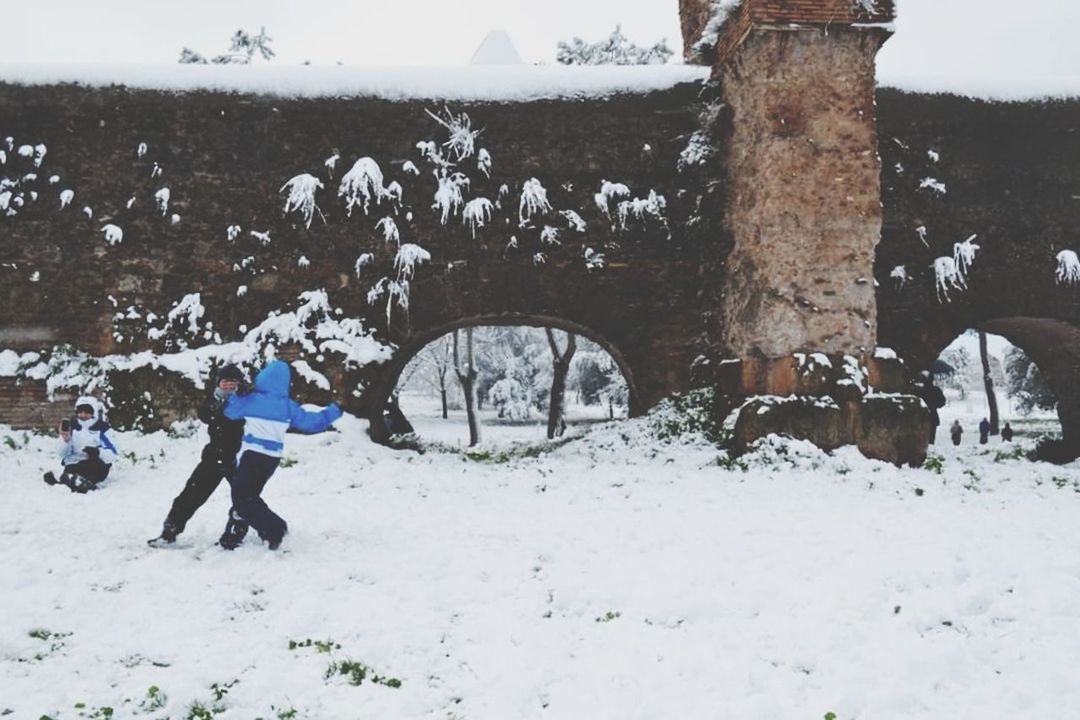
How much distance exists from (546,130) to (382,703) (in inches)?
334

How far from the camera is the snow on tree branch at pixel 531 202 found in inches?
405

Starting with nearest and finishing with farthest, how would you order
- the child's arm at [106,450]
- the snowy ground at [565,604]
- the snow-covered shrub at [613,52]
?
the snowy ground at [565,604] < the child's arm at [106,450] < the snow-covered shrub at [613,52]

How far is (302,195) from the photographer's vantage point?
1005cm

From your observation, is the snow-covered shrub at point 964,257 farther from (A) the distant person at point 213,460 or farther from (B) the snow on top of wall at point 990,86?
(A) the distant person at point 213,460

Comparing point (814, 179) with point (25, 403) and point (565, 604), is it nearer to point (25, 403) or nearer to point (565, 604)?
point (565, 604)

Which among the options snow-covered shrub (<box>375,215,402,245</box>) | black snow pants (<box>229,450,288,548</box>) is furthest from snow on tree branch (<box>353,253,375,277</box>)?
black snow pants (<box>229,450,288,548</box>)

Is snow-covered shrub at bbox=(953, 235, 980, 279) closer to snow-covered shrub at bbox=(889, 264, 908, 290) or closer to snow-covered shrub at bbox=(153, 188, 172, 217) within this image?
snow-covered shrub at bbox=(889, 264, 908, 290)

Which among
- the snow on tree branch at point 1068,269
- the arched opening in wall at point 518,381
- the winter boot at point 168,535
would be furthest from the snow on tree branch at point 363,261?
the arched opening in wall at point 518,381

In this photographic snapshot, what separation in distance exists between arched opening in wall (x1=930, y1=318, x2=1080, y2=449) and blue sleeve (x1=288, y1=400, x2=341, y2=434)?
8.55 m

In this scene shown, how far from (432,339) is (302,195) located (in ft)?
8.10

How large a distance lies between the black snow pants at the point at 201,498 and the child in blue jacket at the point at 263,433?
0.13 m

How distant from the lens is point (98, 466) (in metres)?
7.91

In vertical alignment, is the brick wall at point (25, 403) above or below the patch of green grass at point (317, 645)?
above

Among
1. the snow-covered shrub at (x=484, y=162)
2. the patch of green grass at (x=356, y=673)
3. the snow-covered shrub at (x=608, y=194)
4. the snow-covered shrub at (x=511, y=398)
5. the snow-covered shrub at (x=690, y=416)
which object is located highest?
the snow-covered shrub at (x=484, y=162)
